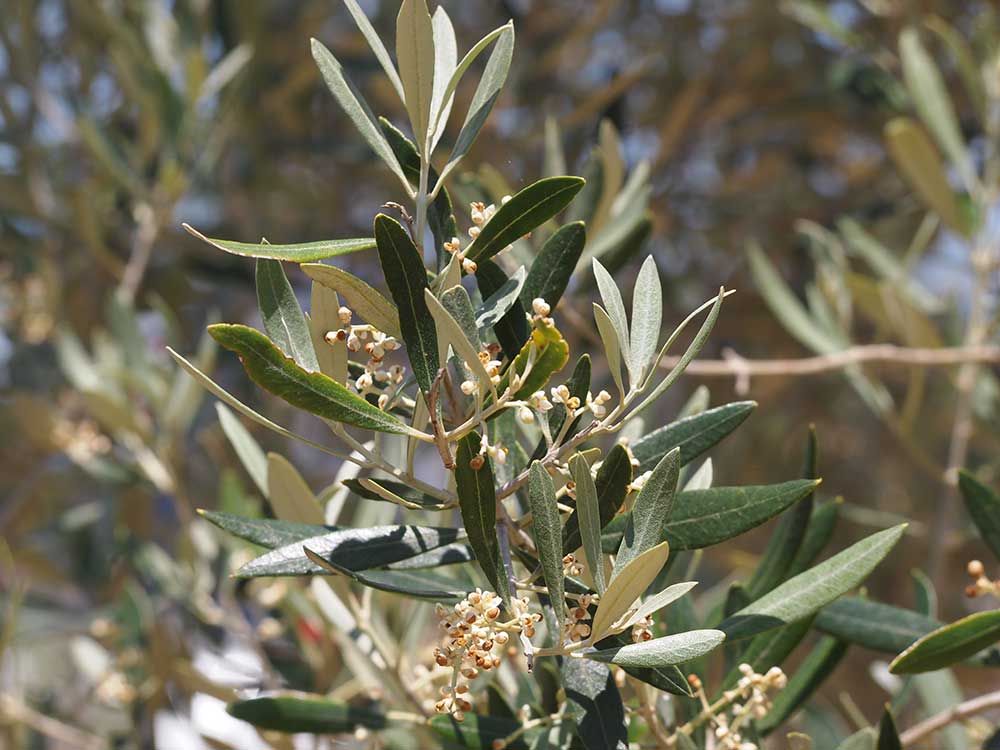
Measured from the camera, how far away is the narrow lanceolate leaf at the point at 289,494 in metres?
0.63

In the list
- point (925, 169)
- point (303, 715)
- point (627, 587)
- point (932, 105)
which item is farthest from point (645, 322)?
point (932, 105)

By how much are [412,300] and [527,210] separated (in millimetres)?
71

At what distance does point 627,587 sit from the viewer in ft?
1.41

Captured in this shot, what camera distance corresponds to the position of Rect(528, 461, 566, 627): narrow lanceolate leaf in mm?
434

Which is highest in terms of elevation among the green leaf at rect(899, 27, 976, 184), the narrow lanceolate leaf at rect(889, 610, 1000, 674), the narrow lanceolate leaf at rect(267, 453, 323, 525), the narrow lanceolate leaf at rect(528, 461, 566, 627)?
the green leaf at rect(899, 27, 976, 184)

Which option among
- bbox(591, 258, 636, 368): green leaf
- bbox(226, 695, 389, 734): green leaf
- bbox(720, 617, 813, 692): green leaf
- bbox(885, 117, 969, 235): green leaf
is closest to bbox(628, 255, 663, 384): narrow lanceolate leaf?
bbox(591, 258, 636, 368): green leaf

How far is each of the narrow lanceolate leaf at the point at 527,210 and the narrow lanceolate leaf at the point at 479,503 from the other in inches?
4.0

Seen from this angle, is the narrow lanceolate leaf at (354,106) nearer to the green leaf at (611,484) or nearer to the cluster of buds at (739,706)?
the green leaf at (611,484)

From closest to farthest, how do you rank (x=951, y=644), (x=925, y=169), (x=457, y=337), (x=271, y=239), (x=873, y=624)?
(x=457, y=337)
(x=951, y=644)
(x=873, y=624)
(x=925, y=169)
(x=271, y=239)

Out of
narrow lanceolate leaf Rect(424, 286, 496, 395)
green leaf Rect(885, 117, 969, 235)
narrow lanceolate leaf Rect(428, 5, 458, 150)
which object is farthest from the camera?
green leaf Rect(885, 117, 969, 235)

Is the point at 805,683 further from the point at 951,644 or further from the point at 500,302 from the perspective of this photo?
the point at 500,302

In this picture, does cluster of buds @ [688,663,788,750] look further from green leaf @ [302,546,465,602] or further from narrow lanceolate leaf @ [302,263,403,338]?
narrow lanceolate leaf @ [302,263,403,338]

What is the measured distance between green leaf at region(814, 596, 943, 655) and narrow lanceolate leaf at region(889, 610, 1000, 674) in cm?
8

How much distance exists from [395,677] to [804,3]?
1404 millimetres
